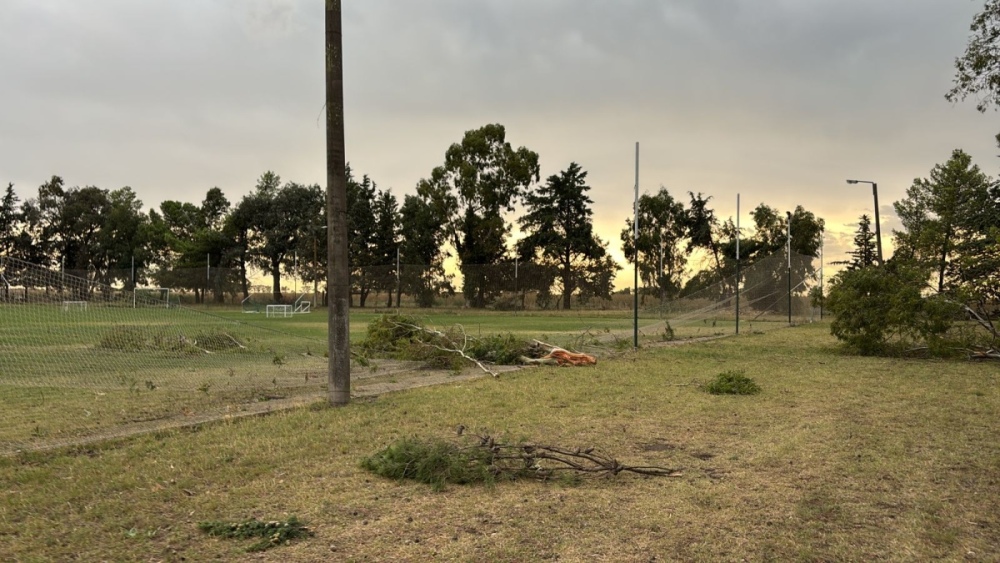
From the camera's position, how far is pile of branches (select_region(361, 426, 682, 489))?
217 inches

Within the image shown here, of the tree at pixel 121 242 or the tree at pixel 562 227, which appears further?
the tree at pixel 121 242

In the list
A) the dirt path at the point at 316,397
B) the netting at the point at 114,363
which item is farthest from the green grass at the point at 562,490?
the netting at the point at 114,363

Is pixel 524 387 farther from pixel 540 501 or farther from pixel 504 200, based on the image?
pixel 504 200

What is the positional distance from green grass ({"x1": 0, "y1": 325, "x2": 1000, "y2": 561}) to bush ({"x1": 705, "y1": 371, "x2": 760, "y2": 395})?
0.85 m

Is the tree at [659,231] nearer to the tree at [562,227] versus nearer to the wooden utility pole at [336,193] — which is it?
the tree at [562,227]

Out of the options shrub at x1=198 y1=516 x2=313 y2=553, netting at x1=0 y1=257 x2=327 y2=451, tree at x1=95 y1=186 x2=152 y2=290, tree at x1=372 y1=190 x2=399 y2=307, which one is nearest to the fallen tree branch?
netting at x1=0 y1=257 x2=327 y2=451

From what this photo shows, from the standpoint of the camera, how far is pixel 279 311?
41.8 m

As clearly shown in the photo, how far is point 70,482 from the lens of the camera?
5.38 m

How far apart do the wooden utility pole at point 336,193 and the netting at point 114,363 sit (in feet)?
4.94

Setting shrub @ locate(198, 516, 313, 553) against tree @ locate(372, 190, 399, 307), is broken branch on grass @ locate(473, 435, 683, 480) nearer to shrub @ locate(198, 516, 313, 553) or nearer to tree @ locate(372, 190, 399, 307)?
shrub @ locate(198, 516, 313, 553)

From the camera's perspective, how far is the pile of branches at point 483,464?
18.1ft

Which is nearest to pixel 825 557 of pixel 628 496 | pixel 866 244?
pixel 628 496

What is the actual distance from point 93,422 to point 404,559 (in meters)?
5.61

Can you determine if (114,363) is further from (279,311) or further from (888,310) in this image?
(279,311)
